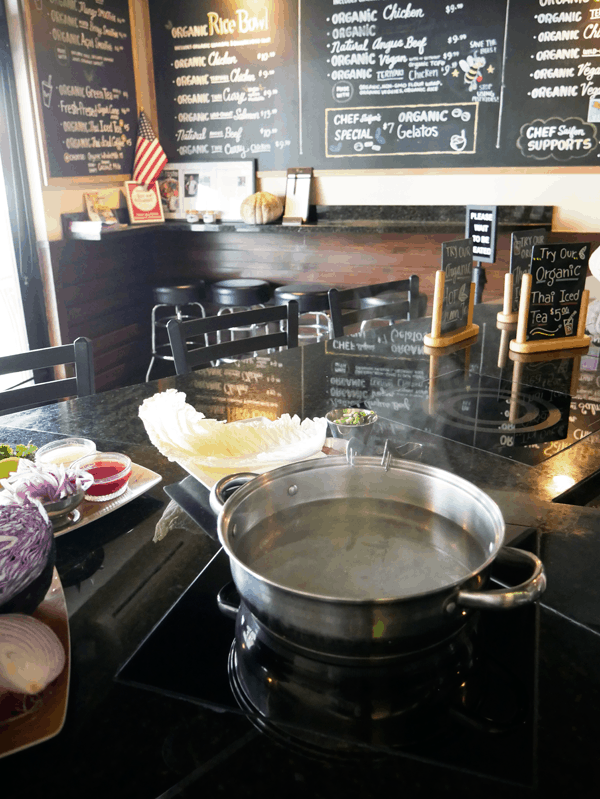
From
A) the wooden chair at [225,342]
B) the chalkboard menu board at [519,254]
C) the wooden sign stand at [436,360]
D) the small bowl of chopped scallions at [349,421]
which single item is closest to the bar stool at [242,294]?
the wooden chair at [225,342]

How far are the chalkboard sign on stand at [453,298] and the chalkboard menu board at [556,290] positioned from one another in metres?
0.22

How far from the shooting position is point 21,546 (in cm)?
64

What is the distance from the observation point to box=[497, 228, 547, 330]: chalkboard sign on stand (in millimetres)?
2178

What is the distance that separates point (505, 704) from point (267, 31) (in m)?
4.69

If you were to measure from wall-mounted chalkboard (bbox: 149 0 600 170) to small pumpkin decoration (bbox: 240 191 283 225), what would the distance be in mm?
346

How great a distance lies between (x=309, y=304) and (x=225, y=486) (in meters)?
3.03

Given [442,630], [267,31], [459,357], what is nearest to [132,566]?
[442,630]

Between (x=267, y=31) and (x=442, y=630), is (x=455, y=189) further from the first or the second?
(x=442, y=630)

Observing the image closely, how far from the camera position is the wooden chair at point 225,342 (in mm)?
1897

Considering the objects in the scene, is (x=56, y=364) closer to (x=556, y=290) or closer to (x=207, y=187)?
(x=556, y=290)

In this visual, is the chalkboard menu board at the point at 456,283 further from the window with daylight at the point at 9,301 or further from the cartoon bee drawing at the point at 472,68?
the window with daylight at the point at 9,301

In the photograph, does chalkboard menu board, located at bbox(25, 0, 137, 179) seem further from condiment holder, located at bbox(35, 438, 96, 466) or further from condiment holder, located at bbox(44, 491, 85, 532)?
condiment holder, located at bbox(44, 491, 85, 532)

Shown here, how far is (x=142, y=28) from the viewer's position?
15.1ft

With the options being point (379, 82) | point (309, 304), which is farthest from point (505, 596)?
point (379, 82)
